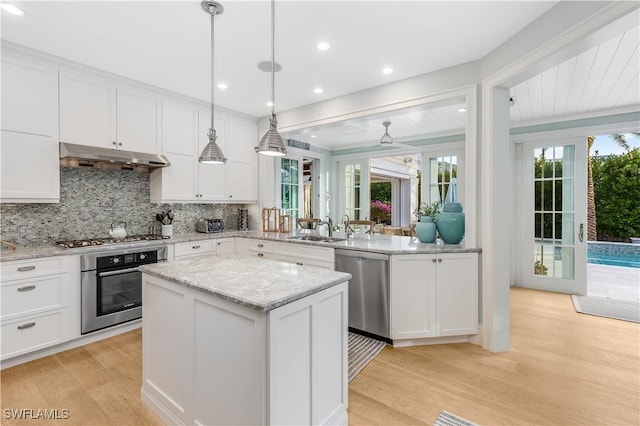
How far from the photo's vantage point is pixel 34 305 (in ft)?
8.02

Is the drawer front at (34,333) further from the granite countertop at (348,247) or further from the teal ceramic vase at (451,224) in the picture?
the teal ceramic vase at (451,224)

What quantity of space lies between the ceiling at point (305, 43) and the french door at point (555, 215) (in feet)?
3.34

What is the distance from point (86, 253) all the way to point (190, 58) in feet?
6.75

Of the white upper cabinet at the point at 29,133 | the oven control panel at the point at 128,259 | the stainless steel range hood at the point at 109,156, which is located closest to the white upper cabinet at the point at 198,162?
the stainless steel range hood at the point at 109,156

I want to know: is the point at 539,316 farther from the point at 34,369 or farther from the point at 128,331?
the point at 34,369

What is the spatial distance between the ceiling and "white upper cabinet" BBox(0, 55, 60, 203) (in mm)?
268

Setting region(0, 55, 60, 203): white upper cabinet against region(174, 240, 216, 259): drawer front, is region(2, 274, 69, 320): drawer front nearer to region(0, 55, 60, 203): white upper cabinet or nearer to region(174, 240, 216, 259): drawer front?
region(0, 55, 60, 203): white upper cabinet

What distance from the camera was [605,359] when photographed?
2545 millimetres

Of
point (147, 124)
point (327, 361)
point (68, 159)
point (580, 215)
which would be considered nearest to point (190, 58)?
point (147, 124)

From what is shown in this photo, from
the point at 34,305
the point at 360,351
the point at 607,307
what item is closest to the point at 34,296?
the point at 34,305

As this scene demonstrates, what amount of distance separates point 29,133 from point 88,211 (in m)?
0.93

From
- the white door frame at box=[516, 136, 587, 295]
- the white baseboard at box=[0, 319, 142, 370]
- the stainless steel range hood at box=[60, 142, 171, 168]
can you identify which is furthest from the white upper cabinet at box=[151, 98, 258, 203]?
the white door frame at box=[516, 136, 587, 295]

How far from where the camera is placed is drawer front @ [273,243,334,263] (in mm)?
3146

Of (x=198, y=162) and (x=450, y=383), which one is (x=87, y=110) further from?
(x=450, y=383)
